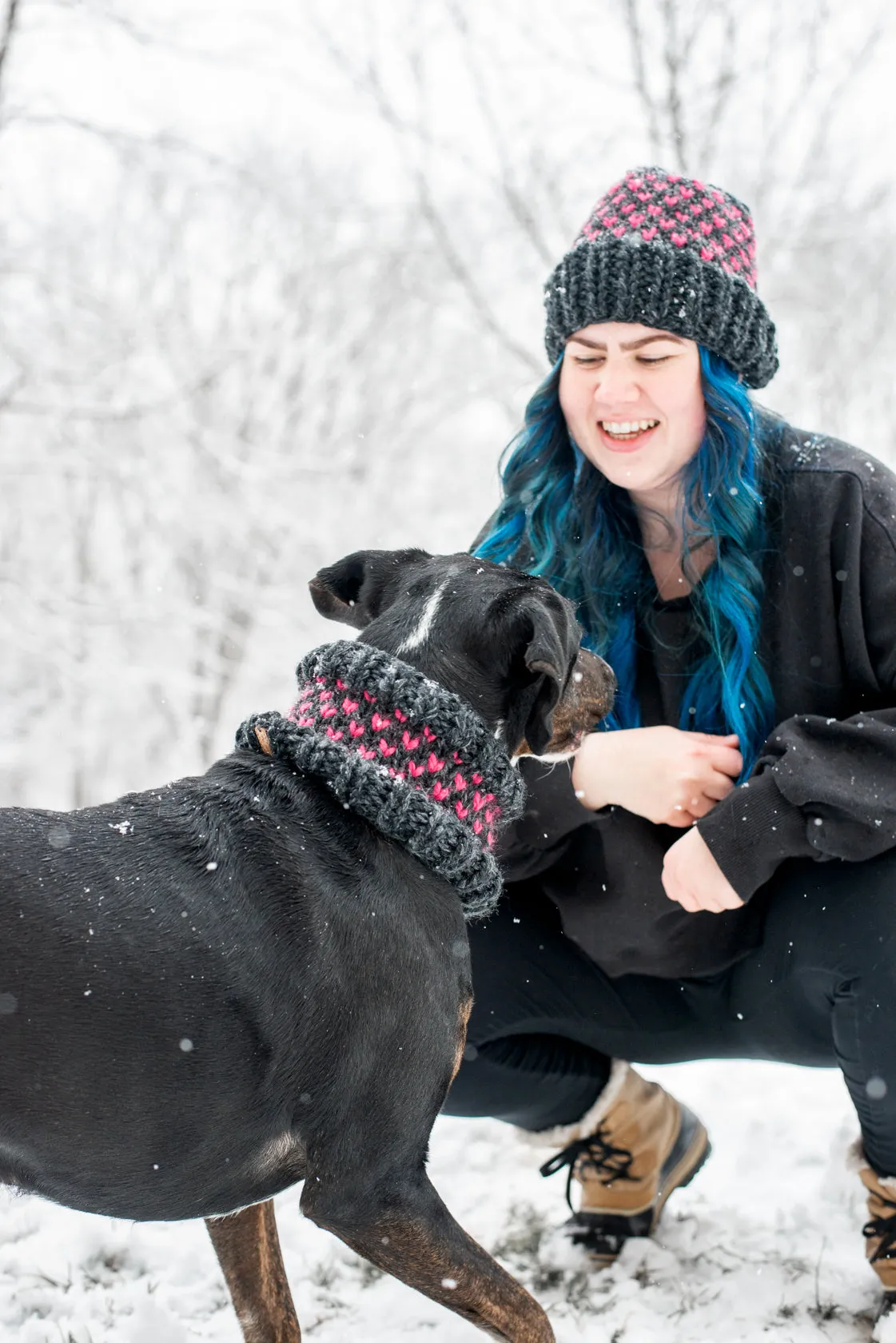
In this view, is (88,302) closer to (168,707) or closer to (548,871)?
(168,707)

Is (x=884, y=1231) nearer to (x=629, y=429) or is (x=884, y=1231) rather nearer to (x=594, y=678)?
(x=594, y=678)

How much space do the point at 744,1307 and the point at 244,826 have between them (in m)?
1.64

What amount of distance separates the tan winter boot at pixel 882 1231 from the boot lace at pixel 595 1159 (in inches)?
23.1

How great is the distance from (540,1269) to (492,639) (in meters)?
1.62

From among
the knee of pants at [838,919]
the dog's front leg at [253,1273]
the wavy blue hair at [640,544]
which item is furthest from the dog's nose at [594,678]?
the dog's front leg at [253,1273]

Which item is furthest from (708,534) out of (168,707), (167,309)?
(168,707)

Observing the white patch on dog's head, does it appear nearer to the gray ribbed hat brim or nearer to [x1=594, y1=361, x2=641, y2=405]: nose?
[x1=594, y1=361, x2=641, y2=405]: nose

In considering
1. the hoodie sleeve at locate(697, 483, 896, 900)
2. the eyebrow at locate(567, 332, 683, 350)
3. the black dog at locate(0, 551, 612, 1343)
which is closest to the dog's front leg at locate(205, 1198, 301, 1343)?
the black dog at locate(0, 551, 612, 1343)

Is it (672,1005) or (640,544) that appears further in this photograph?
(640,544)

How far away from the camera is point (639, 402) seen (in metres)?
2.70

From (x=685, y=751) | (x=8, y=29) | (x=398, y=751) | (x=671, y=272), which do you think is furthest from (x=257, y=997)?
(x=8, y=29)

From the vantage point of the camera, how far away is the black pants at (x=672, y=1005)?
96.7 inches

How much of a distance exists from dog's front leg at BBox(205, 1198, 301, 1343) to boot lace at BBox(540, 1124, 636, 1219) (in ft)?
2.83

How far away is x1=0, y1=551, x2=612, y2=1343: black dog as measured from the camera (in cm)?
181
